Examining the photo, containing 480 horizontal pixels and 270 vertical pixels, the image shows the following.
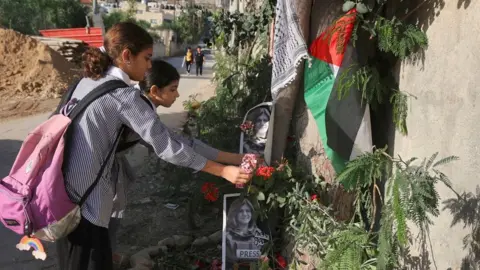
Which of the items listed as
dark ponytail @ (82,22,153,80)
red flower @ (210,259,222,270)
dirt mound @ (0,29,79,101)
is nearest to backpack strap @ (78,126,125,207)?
dark ponytail @ (82,22,153,80)

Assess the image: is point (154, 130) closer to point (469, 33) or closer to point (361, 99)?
point (361, 99)

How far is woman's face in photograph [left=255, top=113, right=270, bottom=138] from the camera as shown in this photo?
3.13 metres

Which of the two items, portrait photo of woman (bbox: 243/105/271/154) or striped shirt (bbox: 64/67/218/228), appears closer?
striped shirt (bbox: 64/67/218/228)

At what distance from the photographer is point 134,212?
4855 millimetres

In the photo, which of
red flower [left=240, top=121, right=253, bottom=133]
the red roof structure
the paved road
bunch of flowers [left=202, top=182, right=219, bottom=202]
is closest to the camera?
bunch of flowers [left=202, top=182, right=219, bottom=202]

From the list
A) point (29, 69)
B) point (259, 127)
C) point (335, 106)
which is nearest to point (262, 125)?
point (259, 127)

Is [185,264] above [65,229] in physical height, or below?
below

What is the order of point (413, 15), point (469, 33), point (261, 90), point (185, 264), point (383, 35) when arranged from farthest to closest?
point (261, 90) < point (185, 264) < point (413, 15) < point (383, 35) < point (469, 33)

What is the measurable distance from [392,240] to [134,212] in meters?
3.29

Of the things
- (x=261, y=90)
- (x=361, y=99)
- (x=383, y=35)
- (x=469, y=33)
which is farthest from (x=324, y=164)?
(x=261, y=90)

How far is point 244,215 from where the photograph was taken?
2.80 metres

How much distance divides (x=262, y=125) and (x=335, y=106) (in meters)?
0.69

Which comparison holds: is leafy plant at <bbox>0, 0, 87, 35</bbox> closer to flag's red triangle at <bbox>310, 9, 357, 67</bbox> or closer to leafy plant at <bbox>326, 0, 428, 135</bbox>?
flag's red triangle at <bbox>310, 9, 357, 67</bbox>

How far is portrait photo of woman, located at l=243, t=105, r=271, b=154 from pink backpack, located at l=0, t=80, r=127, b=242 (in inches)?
47.7
